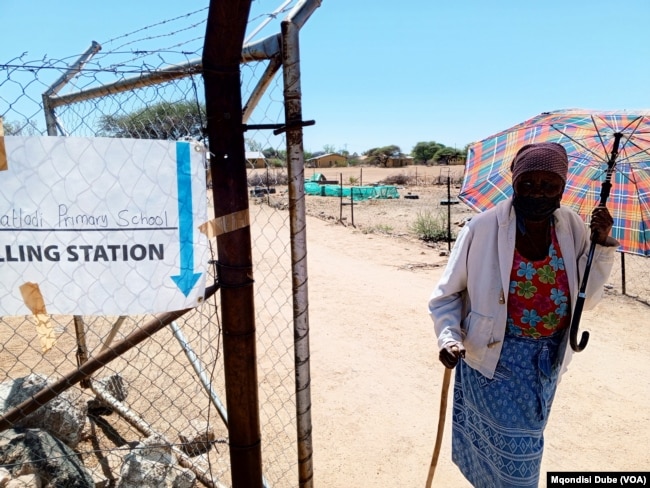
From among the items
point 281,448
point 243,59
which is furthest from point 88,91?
point 281,448

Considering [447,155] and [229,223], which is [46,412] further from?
[447,155]

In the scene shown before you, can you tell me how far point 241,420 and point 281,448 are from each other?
5.47ft

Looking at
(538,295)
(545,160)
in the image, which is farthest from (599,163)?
(538,295)

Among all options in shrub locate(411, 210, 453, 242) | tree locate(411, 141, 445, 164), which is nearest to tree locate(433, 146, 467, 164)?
tree locate(411, 141, 445, 164)

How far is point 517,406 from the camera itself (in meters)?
2.17

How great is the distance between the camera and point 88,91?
2699 mm

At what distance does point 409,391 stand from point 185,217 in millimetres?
3115

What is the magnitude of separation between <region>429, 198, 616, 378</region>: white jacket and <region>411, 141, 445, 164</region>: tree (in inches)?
2704

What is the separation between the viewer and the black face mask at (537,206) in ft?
6.78

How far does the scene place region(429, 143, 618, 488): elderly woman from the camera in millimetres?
2100

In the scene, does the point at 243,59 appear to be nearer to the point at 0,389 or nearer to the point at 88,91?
the point at 88,91

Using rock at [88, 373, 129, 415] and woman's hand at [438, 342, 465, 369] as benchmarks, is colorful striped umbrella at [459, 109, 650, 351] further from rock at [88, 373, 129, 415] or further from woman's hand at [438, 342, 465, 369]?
rock at [88, 373, 129, 415]

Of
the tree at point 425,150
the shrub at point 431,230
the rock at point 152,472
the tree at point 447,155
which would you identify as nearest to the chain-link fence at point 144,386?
the rock at point 152,472

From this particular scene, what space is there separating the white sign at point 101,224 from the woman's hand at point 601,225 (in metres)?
1.73
